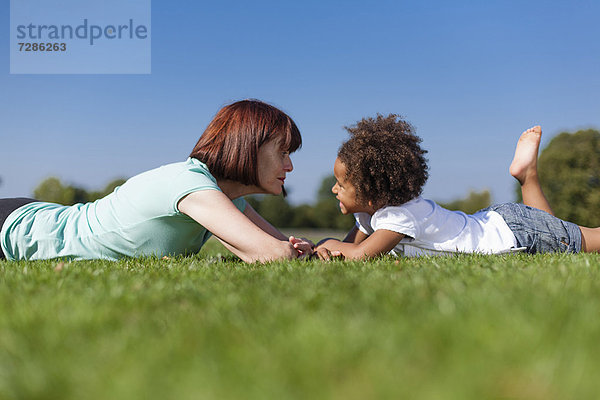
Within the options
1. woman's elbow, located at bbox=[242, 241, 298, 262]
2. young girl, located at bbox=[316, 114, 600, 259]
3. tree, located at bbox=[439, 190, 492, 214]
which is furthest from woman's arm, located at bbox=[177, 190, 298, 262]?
tree, located at bbox=[439, 190, 492, 214]

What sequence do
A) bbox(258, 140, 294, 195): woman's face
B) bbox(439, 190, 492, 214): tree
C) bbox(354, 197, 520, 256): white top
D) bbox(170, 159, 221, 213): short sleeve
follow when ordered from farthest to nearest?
bbox(439, 190, 492, 214): tree < bbox(354, 197, 520, 256): white top < bbox(258, 140, 294, 195): woman's face < bbox(170, 159, 221, 213): short sleeve

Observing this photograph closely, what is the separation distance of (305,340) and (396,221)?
149 inches

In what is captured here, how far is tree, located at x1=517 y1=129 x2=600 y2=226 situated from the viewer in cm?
4428

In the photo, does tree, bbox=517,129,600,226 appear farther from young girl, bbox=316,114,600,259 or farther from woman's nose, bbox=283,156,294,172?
woman's nose, bbox=283,156,294,172

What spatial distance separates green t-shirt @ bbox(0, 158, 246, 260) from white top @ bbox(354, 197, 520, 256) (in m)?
2.22

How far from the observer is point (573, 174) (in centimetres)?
4519

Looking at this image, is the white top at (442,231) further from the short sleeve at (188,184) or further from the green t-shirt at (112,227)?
the green t-shirt at (112,227)

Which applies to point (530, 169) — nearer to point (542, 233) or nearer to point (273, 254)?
point (542, 233)

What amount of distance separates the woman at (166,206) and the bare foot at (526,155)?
3.77 m

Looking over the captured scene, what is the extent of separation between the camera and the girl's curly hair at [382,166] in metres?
5.71

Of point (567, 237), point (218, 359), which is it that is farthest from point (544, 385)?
point (567, 237)

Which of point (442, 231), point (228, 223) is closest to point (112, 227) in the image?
point (228, 223)

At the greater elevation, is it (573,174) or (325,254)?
(325,254)

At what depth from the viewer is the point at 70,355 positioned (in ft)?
5.79
